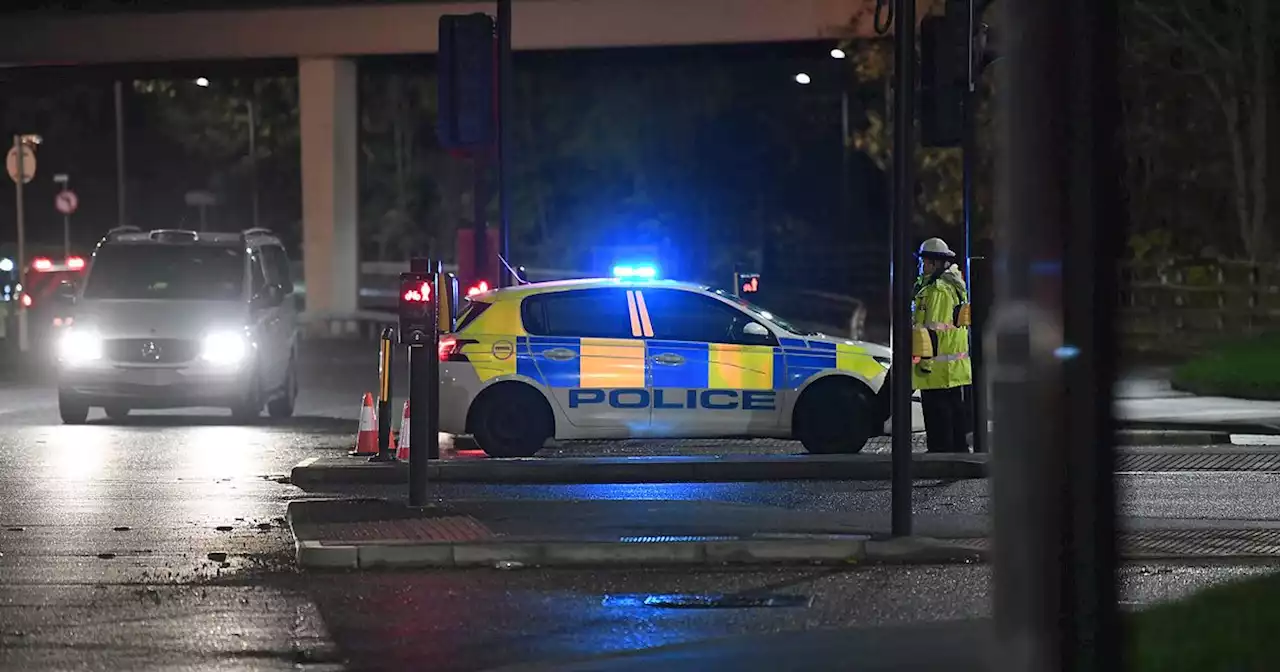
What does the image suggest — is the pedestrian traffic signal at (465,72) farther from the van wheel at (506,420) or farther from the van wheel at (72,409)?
the van wheel at (72,409)

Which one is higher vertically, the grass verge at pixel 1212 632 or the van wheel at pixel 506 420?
the van wheel at pixel 506 420

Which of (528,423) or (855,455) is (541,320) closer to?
(528,423)

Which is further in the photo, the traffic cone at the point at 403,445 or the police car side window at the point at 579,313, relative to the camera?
A: the police car side window at the point at 579,313

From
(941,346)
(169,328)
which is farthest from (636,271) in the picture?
(169,328)

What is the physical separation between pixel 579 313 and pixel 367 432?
201 centimetres

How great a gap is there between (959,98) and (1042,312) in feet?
34.1

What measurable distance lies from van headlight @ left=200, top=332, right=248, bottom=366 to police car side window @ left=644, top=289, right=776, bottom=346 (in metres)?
5.33

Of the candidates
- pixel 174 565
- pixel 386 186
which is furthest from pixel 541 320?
pixel 386 186

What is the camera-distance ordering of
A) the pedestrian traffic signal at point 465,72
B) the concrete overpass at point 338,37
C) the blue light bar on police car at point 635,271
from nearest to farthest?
the pedestrian traffic signal at point 465,72 → the blue light bar on police car at point 635,271 → the concrete overpass at point 338,37

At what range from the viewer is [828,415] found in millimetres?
16453

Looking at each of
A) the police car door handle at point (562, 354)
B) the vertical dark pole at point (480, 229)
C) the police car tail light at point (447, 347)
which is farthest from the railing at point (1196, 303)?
the police car tail light at point (447, 347)

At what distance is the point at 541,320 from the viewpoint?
16516 mm

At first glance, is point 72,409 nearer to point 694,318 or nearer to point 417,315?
point 694,318

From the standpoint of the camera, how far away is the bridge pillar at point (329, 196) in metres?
41.1
